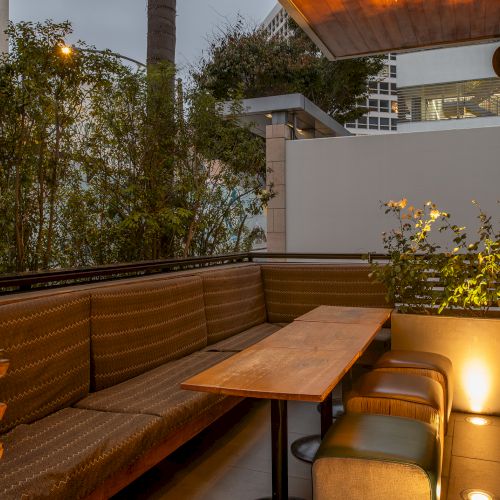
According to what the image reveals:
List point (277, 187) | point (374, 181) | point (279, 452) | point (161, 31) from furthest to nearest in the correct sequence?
1. point (277, 187)
2. point (374, 181)
3. point (161, 31)
4. point (279, 452)

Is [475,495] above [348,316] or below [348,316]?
below

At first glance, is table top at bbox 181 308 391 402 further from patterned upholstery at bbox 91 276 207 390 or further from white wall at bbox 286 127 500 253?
white wall at bbox 286 127 500 253

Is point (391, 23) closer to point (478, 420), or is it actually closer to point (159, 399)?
point (478, 420)

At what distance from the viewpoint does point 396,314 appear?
142 inches

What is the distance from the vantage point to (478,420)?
3258 millimetres

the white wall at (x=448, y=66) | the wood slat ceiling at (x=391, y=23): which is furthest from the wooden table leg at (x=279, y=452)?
the white wall at (x=448, y=66)

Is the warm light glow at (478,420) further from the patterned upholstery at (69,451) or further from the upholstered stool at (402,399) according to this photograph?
the patterned upholstery at (69,451)

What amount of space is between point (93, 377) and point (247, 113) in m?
4.87

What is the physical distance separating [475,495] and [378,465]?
88 cm

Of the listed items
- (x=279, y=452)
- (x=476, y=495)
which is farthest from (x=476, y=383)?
(x=279, y=452)

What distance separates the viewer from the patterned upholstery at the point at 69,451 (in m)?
1.63

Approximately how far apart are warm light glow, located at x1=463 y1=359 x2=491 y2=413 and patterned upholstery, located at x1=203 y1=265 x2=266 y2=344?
66.4 inches

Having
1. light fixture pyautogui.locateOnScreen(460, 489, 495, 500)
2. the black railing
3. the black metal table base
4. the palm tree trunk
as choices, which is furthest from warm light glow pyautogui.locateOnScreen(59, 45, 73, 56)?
light fixture pyautogui.locateOnScreen(460, 489, 495, 500)

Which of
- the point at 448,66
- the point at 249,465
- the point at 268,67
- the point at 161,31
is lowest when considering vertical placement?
the point at 249,465
